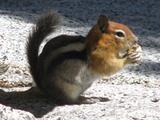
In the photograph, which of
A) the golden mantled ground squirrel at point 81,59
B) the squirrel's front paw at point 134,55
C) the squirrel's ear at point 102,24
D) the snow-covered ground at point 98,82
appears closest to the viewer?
the snow-covered ground at point 98,82

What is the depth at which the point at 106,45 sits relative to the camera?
5781 millimetres

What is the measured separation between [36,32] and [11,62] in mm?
1169

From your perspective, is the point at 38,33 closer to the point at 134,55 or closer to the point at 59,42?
the point at 59,42

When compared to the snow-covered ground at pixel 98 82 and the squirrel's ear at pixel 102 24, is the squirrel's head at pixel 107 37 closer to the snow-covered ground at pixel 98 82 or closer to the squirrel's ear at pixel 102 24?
the squirrel's ear at pixel 102 24

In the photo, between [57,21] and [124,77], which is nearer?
[57,21]

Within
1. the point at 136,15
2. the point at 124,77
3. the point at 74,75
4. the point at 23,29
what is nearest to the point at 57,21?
the point at 74,75

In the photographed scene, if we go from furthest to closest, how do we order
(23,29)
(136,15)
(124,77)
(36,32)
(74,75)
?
(136,15) → (23,29) → (124,77) → (36,32) → (74,75)

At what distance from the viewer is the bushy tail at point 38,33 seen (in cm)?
599

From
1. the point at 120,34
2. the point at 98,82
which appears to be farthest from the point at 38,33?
the point at 98,82

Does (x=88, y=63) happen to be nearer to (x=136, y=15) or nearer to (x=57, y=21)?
(x=57, y=21)

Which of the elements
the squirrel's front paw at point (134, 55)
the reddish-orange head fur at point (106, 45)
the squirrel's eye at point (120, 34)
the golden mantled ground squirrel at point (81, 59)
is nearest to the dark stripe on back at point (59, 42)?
the golden mantled ground squirrel at point (81, 59)

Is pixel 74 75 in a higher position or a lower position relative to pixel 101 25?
lower

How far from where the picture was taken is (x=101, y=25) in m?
5.84

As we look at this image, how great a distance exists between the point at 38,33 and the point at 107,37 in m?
0.68
